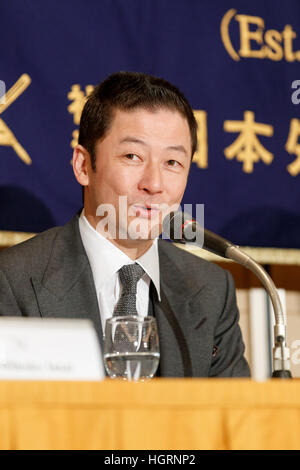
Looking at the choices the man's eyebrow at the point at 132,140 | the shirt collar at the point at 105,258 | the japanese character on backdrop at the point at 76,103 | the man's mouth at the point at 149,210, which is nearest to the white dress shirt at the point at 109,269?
the shirt collar at the point at 105,258

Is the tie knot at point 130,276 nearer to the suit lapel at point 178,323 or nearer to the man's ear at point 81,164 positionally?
the suit lapel at point 178,323

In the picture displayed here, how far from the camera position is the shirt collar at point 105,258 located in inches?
61.7

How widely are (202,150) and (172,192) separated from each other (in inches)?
21.7

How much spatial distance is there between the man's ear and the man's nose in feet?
0.63

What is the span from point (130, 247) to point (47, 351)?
3.00ft

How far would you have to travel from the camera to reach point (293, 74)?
2.22 m

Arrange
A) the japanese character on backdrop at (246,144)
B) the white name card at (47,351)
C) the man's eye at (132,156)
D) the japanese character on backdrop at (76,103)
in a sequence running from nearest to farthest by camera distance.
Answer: the white name card at (47,351)
the man's eye at (132,156)
the japanese character on backdrop at (76,103)
the japanese character on backdrop at (246,144)

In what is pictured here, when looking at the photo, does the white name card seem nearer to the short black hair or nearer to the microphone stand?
the microphone stand

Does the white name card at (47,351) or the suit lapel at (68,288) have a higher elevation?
the suit lapel at (68,288)

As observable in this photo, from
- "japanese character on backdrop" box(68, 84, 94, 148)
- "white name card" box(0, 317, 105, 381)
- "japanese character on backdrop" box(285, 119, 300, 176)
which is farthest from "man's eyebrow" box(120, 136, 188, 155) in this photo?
"white name card" box(0, 317, 105, 381)

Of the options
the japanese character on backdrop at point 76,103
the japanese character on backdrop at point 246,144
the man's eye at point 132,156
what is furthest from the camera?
the japanese character on backdrop at point 246,144

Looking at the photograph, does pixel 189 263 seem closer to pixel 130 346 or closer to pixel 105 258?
pixel 105 258

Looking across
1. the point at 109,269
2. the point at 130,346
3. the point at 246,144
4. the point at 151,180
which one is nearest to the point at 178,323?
the point at 109,269
